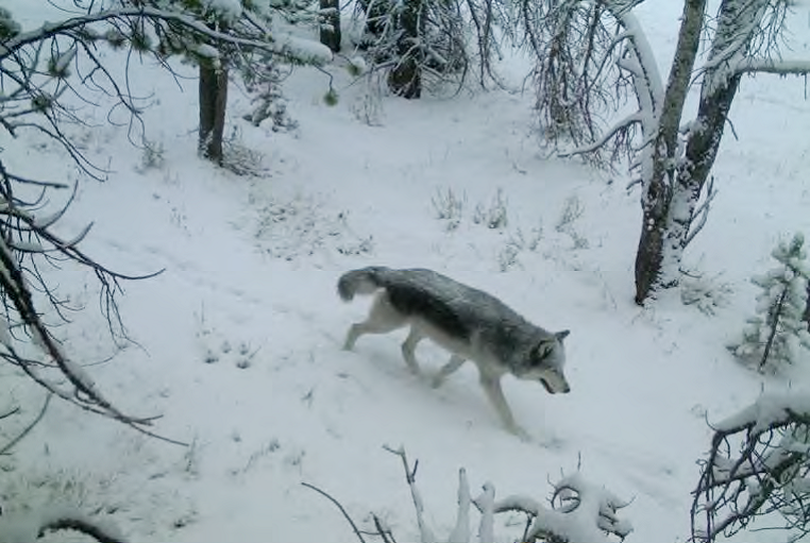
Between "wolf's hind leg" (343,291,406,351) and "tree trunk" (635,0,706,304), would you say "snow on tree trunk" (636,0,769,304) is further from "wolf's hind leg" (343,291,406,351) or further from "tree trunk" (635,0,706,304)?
"wolf's hind leg" (343,291,406,351)

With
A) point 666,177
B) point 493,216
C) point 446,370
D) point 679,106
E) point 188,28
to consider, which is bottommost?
point 446,370

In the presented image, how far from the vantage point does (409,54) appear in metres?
15.8

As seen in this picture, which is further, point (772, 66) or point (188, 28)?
point (772, 66)

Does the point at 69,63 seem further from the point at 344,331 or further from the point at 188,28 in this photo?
the point at 344,331

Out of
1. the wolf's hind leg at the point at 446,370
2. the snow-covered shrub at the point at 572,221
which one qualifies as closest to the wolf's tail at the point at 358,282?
the wolf's hind leg at the point at 446,370

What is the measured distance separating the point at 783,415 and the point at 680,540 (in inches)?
152

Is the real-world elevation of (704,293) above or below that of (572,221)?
below

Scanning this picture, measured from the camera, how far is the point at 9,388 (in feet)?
21.8

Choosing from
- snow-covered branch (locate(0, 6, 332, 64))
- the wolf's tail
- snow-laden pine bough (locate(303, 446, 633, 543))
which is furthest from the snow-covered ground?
snow-covered branch (locate(0, 6, 332, 64))

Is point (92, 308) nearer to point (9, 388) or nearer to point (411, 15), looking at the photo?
point (9, 388)

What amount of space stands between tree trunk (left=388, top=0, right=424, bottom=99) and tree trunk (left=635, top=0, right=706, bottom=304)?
750 centimetres

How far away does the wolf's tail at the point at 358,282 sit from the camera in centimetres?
782

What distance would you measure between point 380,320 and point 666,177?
13.8 feet

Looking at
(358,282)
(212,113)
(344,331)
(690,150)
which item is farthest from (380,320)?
(212,113)
